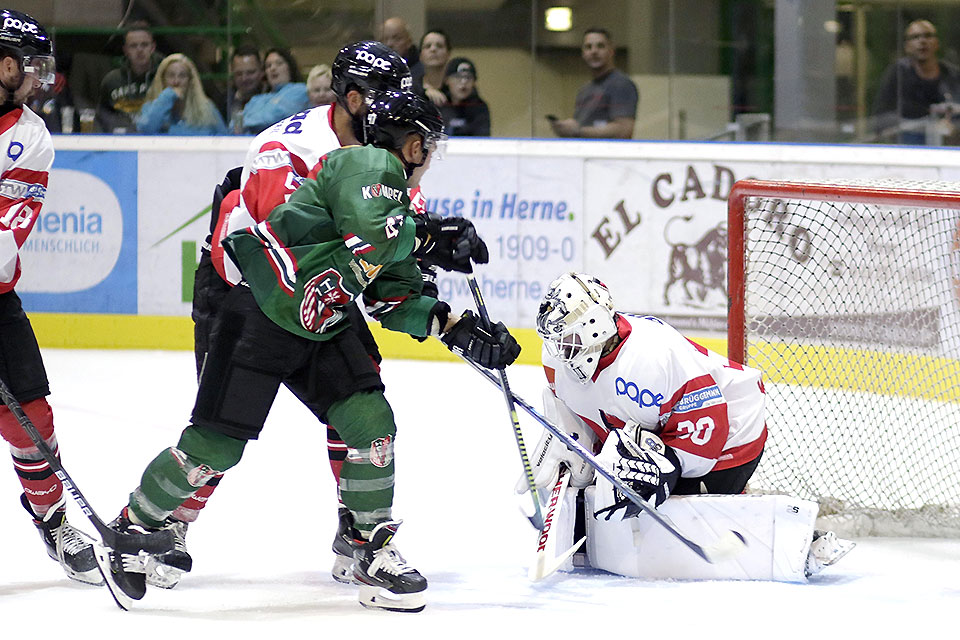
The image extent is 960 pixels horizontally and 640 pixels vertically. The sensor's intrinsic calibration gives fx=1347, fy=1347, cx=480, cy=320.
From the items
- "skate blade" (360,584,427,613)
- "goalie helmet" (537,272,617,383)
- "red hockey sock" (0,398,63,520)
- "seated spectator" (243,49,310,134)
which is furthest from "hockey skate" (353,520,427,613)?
"seated spectator" (243,49,310,134)

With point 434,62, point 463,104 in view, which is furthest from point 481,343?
point 434,62

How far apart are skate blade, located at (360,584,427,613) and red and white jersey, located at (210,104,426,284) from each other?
0.73m

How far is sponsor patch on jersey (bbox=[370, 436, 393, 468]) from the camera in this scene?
2.79m

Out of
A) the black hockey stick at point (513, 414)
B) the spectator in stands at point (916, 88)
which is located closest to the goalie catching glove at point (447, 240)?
the black hockey stick at point (513, 414)

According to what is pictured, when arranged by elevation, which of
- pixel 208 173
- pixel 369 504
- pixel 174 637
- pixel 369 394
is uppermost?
pixel 208 173

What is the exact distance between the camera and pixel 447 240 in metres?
2.90

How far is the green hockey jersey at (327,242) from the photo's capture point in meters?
2.63

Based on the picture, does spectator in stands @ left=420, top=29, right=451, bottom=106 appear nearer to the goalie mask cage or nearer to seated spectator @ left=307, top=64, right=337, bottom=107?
seated spectator @ left=307, top=64, right=337, bottom=107

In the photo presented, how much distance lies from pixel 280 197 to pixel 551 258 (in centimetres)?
339

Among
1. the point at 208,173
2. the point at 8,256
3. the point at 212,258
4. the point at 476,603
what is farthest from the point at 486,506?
the point at 208,173

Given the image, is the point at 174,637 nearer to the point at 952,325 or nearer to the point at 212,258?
the point at 212,258

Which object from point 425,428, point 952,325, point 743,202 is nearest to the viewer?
point 743,202

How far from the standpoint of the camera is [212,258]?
310cm

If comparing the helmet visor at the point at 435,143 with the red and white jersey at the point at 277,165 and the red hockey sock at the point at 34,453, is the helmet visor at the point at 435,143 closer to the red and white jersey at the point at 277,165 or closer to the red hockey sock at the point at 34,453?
the red and white jersey at the point at 277,165
